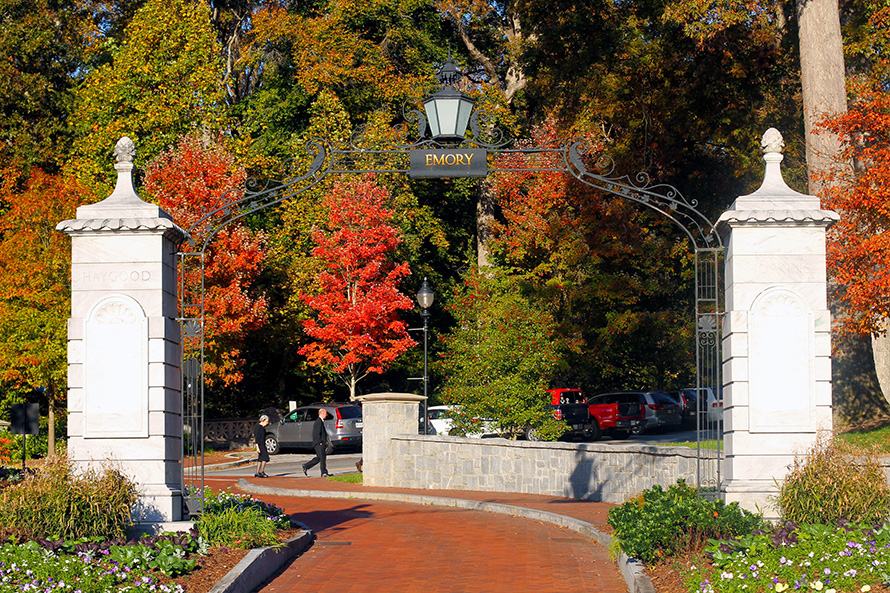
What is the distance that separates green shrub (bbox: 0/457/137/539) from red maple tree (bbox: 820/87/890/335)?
13.5m

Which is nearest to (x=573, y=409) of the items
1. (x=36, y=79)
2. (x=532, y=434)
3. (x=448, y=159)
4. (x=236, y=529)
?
(x=532, y=434)

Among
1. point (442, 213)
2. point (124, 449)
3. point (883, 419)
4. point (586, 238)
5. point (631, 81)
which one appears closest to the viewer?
point (124, 449)

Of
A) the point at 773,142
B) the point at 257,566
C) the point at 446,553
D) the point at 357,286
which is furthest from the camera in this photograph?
the point at 357,286

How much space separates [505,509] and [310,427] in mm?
16783

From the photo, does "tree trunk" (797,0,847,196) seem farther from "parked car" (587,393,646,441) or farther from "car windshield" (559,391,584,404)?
"parked car" (587,393,646,441)

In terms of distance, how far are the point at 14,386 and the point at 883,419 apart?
24227 millimetres

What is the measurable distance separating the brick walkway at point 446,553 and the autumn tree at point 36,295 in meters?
14.2

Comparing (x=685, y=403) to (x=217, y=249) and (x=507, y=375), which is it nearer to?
(x=507, y=375)

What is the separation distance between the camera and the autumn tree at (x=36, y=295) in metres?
28.9

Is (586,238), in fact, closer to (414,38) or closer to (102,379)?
(414,38)

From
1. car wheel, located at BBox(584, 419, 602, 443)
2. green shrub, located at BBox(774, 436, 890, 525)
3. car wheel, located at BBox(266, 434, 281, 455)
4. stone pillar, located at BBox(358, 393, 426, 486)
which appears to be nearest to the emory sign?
green shrub, located at BBox(774, 436, 890, 525)

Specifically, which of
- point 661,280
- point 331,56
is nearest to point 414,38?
point 331,56

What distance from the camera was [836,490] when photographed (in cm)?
966

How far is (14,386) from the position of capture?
100 feet
